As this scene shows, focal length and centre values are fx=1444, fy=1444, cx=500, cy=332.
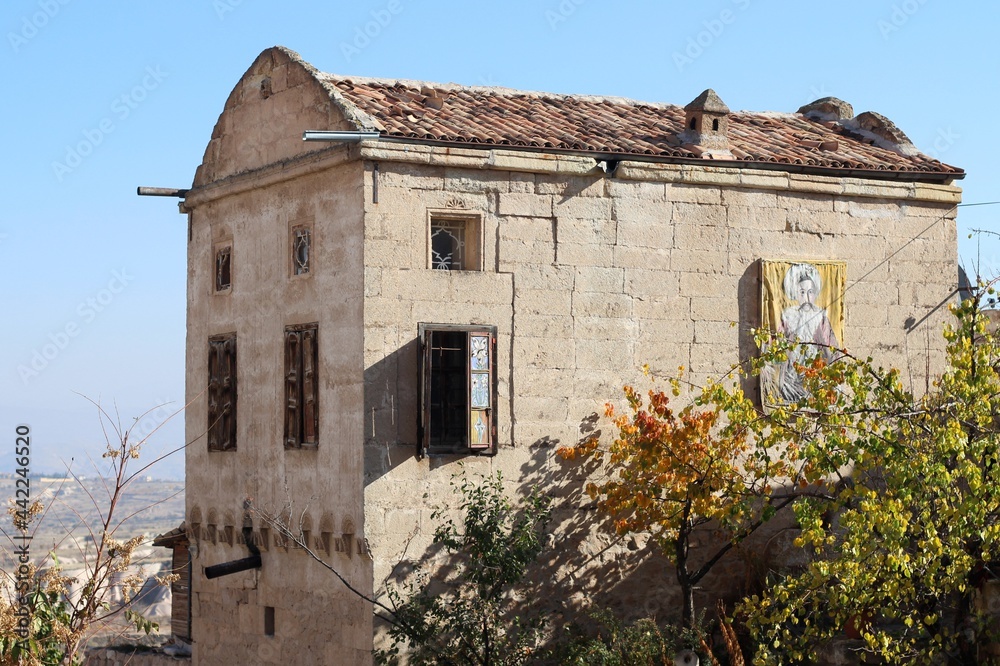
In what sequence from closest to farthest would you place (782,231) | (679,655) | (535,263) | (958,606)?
(958,606)
(679,655)
(535,263)
(782,231)

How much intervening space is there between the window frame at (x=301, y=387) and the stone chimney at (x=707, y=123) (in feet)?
16.2

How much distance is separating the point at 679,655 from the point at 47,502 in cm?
685

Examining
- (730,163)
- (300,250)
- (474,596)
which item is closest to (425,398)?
(474,596)

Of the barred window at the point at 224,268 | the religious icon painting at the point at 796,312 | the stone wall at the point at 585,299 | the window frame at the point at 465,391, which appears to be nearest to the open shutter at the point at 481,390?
the window frame at the point at 465,391

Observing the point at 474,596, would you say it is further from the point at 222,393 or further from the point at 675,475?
the point at 222,393

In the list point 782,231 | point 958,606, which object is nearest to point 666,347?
point 782,231

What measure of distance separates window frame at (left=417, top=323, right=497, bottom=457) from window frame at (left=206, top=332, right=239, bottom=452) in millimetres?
3273

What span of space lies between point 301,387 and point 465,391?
2005 mm

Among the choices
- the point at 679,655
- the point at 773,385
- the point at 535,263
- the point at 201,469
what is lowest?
the point at 679,655

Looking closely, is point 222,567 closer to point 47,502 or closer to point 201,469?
point 201,469

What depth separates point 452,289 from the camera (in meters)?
15.2

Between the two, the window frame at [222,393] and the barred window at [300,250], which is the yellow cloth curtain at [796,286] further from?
the window frame at [222,393]

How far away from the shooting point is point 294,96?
16.3 metres

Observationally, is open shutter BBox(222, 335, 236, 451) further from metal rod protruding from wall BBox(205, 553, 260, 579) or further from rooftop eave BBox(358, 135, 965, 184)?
rooftop eave BBox(358, 135, 965, 184)
